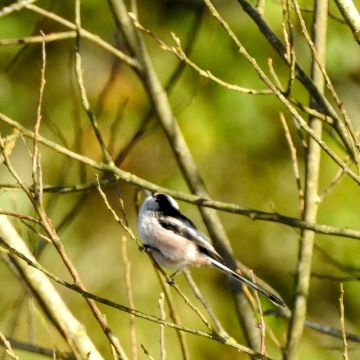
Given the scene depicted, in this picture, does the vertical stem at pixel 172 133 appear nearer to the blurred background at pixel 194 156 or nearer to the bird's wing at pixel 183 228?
the bird's wing at pixel 183 228

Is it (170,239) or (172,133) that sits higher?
(172,133)

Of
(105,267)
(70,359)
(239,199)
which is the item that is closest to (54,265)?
(105,267)

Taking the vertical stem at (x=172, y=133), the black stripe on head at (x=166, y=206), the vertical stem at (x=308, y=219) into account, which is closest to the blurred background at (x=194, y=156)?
the black stripe on head at (x=166, y=206)

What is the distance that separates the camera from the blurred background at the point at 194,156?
Answer: 24.5 feet

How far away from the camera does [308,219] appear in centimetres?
400

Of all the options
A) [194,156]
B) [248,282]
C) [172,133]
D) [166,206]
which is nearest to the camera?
[248,282]

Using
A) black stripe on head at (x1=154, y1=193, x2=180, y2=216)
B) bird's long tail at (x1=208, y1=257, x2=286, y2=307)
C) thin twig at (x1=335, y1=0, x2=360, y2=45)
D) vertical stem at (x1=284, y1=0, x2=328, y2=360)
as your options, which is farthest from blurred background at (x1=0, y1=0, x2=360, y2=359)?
thin twig at (x1=335, y1=0, x2=360, y2=45)

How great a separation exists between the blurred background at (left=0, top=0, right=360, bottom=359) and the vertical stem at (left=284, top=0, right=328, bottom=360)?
10.3 ft

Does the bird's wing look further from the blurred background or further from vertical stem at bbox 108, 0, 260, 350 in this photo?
the blurred background

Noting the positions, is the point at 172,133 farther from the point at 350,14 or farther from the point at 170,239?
the point at 350,14

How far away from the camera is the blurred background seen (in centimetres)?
746

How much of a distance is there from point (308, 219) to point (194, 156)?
3777 mm

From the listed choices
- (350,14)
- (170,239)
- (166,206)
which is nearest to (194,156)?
(166,206)

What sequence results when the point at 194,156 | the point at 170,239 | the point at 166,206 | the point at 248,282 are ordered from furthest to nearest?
the point at 194,156 → the point at 166,206 → the point at 170,239 → the point at 248,282
